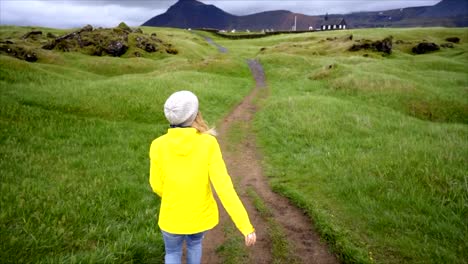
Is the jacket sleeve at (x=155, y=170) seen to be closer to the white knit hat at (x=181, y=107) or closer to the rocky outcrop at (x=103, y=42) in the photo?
the white knit hat at (x=181, y=107)

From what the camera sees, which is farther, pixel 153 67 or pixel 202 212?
pixel 153 67

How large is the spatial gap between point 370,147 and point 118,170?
927 centimetres

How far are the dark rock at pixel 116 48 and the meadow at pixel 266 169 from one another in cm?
3041

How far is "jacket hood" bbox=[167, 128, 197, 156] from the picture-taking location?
437 cm

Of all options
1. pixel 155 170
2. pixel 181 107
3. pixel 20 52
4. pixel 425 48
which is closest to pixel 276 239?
pixel 155 170

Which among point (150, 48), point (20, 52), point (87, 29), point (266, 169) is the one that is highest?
point (87, 29)

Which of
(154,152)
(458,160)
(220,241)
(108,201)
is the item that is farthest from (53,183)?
(458,160)

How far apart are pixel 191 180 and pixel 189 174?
9 centimetres

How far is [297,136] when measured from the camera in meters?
15.2

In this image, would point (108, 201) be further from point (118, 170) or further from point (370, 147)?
point (370, 147)

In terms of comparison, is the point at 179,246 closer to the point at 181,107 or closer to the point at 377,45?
the point at 181,107

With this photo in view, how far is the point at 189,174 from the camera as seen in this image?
14.7ft

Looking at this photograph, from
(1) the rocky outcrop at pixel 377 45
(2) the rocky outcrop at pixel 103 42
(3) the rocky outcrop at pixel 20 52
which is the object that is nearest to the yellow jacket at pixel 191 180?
(3) the rocky outcrop at pixel 20 52

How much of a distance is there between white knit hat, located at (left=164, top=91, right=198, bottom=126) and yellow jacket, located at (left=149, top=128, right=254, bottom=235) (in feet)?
0.49
